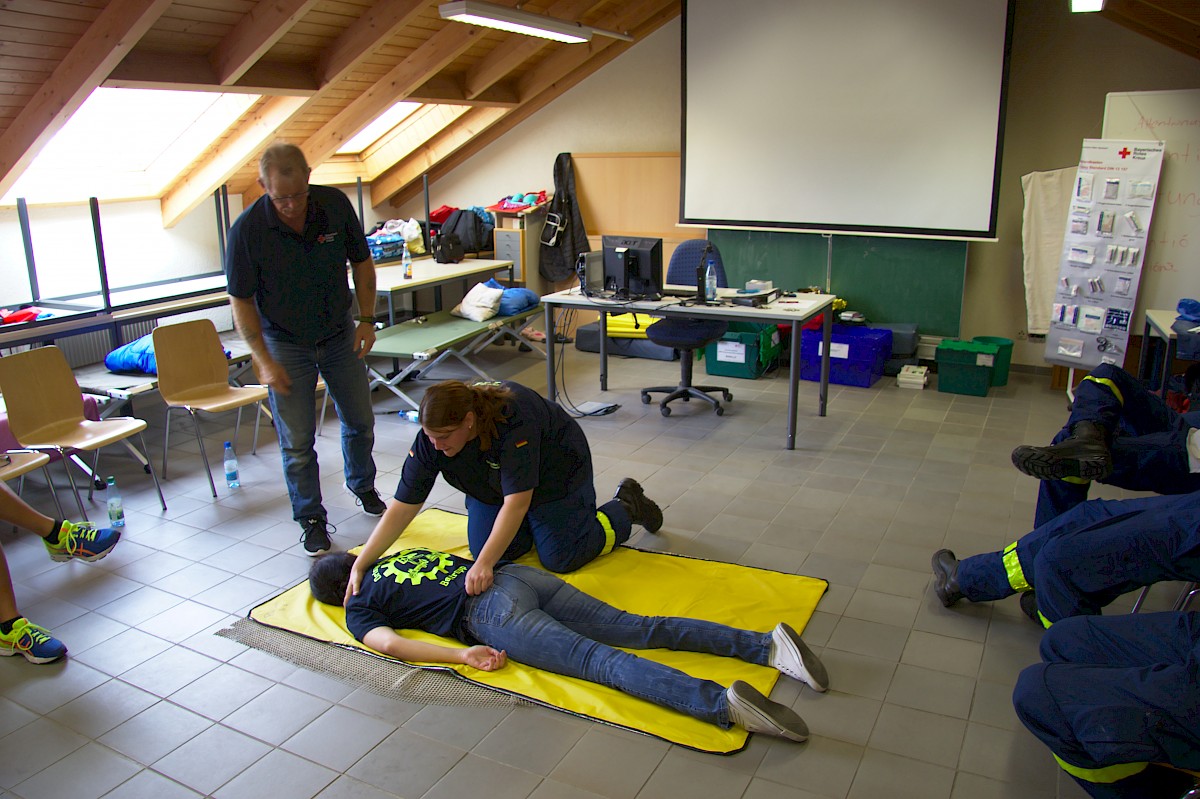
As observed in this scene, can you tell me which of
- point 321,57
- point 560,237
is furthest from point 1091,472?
point 560,237

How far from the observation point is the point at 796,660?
104 inches

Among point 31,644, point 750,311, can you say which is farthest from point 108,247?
point 750,311

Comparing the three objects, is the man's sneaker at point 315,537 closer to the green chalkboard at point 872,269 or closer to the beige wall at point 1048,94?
the green chalkboard at point 872,269

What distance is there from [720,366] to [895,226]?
5.14 ft

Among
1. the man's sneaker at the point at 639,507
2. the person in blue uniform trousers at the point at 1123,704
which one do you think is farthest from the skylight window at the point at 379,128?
the person in blue uniform trousers at the point at 1123,704

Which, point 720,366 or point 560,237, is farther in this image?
point 560,237

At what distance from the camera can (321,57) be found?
17.8ft

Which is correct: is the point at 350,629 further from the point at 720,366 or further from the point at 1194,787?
the point at 720,366

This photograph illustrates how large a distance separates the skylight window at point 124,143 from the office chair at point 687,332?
284 centimetres

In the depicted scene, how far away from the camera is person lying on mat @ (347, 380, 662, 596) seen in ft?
8.96

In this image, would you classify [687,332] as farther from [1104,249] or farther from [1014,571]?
[1014,571]

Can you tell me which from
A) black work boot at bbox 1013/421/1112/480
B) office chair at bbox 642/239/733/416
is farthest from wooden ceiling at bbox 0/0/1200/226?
black work boot at bbox 1013/421/1112/480

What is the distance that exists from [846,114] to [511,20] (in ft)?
8.30

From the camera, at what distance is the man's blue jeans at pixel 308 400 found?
3.66 metres
